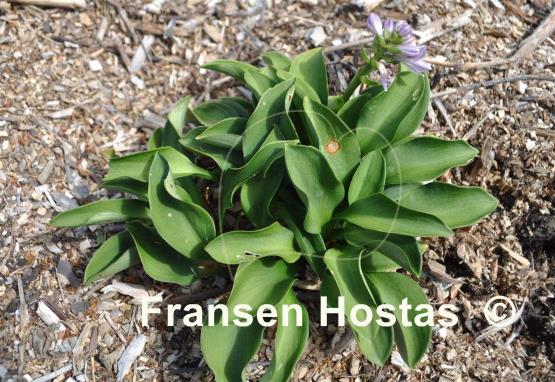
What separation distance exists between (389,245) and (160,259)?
2.96 ft

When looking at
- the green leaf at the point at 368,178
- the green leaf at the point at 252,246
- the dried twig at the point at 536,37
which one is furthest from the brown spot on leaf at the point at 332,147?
the dried twig at the point at 536,37

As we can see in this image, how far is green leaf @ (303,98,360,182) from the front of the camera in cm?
267

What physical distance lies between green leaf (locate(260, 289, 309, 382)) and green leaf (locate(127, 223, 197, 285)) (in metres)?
0.42

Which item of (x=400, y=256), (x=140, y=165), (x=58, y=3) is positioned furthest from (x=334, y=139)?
(x=58, y=3)

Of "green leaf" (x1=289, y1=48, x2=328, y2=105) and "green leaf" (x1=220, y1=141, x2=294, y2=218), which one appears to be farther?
"green leaf" (x1=289, y1=48, x2=328, y2=105)

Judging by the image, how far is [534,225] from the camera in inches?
121

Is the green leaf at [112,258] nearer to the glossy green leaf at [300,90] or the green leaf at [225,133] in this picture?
the green leaf at [225,133]

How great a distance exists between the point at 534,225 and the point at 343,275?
1.05 m

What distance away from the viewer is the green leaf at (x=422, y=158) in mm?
2746

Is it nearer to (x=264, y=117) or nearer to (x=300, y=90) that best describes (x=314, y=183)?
(x=264, y=117)

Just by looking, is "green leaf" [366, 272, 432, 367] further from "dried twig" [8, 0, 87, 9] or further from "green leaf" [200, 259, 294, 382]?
"dried twig" [8, 0, 87, 9]

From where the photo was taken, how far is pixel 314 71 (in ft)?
9.92

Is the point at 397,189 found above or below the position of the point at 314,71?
below

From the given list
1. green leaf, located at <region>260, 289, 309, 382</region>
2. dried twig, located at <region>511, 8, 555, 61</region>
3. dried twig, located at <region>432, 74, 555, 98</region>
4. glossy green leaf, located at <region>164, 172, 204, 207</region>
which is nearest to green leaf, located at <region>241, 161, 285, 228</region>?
glossy green leaf, located at <region>164, 172, 204, 207</region>
